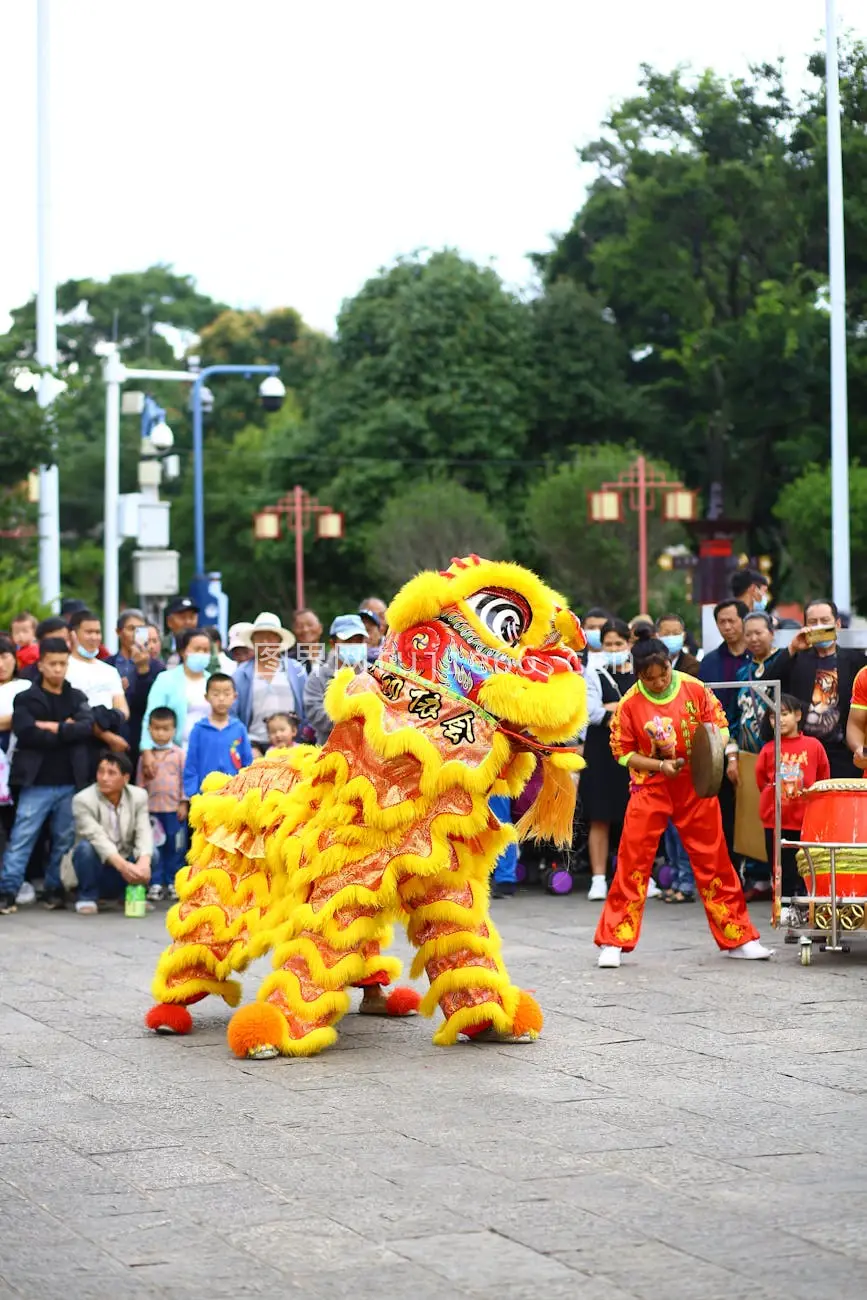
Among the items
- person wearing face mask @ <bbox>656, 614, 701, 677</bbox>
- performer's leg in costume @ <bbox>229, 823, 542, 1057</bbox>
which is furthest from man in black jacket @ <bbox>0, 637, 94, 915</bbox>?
performer's leg in costume @ <bbox>229, 823, 542, 1057</bbox>

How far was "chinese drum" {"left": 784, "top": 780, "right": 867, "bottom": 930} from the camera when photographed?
9.87 metres

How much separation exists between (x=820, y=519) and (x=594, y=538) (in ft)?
17.1

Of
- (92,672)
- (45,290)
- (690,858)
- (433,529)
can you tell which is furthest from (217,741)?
(433,529)

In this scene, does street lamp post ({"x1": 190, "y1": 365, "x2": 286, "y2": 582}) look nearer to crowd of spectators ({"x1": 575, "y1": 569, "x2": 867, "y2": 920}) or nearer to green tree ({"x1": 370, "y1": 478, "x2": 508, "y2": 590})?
green tree ({"x1": 370, "y1": 478, "x2": 508, "y2": 590})

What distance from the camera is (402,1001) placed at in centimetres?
864

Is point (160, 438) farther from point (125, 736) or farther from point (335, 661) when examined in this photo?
point (335, 661)

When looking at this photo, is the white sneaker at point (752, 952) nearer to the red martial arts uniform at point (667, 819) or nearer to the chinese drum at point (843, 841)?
the red martial arts uniform at point (667, 819)

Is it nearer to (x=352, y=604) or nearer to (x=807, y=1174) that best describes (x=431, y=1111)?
(x=807, y=1174)

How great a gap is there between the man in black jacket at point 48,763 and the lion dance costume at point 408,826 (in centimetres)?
504

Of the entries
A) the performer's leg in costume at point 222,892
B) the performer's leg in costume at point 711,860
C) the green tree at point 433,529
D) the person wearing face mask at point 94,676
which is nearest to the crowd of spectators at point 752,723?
the performer's leg in costume at point 711,860

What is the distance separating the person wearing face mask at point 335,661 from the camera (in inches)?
499

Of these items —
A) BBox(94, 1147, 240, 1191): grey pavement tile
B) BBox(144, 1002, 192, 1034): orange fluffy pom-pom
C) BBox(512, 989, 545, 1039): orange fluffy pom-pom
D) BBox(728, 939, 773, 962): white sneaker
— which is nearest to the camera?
BBox(94, 1147, 240, 1191): grey pavement tile

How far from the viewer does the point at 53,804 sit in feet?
43.1

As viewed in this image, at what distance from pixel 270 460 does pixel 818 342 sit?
14057 millimetres
